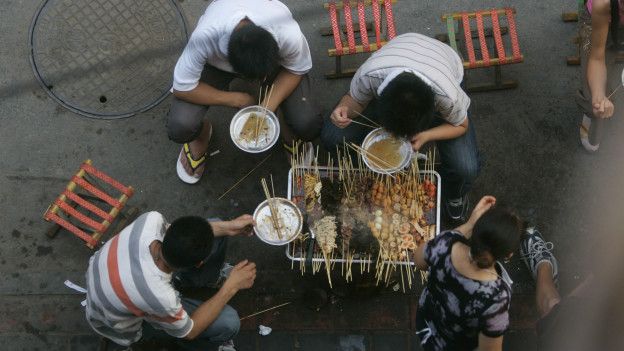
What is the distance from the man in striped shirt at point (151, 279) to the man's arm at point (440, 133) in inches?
61.4

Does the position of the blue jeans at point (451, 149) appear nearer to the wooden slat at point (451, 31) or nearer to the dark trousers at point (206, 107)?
the dark trousers at point (206, 107)

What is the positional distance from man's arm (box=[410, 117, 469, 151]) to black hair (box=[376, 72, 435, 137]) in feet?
1.43

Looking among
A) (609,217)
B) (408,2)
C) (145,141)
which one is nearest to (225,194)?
(145,141)

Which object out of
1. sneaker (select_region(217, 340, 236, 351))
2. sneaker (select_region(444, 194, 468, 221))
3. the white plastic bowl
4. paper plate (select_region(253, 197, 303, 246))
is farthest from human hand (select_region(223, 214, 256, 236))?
sneaker (select_region(444, 194, 468, 221))

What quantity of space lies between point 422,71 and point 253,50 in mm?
1160

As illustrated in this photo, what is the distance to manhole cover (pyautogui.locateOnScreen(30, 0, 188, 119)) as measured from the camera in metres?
5.49

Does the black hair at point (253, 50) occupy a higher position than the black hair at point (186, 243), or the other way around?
the black hair at point (253, 50)

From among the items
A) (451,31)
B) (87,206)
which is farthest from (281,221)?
(451,31)

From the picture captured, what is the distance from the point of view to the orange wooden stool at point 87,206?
15.6ft

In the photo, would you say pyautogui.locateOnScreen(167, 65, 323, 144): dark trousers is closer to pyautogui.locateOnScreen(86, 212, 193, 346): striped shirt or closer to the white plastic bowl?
the white plastic bowl

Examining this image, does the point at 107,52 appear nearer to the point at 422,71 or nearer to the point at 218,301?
the point at 218,301

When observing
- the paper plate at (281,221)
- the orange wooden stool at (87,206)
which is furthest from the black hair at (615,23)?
the orange wooden stool at (87,206)

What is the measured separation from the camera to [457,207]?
4918 millimetres

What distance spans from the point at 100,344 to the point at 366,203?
8.12 ft
